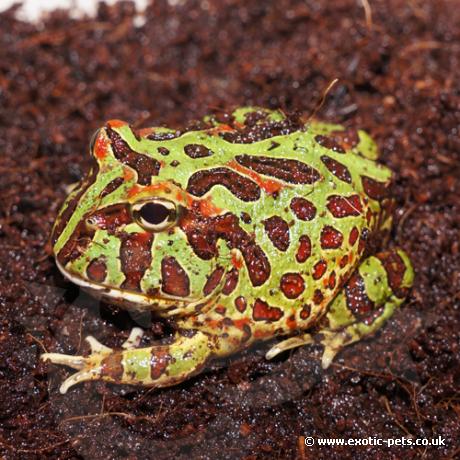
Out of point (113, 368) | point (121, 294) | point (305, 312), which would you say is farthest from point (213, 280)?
point (113, 368)

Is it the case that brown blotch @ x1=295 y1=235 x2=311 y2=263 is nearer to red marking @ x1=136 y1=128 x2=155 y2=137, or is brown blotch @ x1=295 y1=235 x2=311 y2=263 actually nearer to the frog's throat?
the frog's throat

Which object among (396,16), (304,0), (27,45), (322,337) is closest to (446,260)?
(322,337)

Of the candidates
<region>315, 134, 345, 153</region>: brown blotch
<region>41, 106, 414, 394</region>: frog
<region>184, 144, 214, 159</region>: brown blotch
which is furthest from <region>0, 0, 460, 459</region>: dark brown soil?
<region>184, 144, 214, 159</region>: brown blotch

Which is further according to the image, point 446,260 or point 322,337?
point 446,260

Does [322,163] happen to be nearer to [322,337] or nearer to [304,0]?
[322,337]

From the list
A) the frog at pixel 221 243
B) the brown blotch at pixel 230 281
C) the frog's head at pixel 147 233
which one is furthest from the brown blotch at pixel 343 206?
the brown blotch at pixel 230 281
